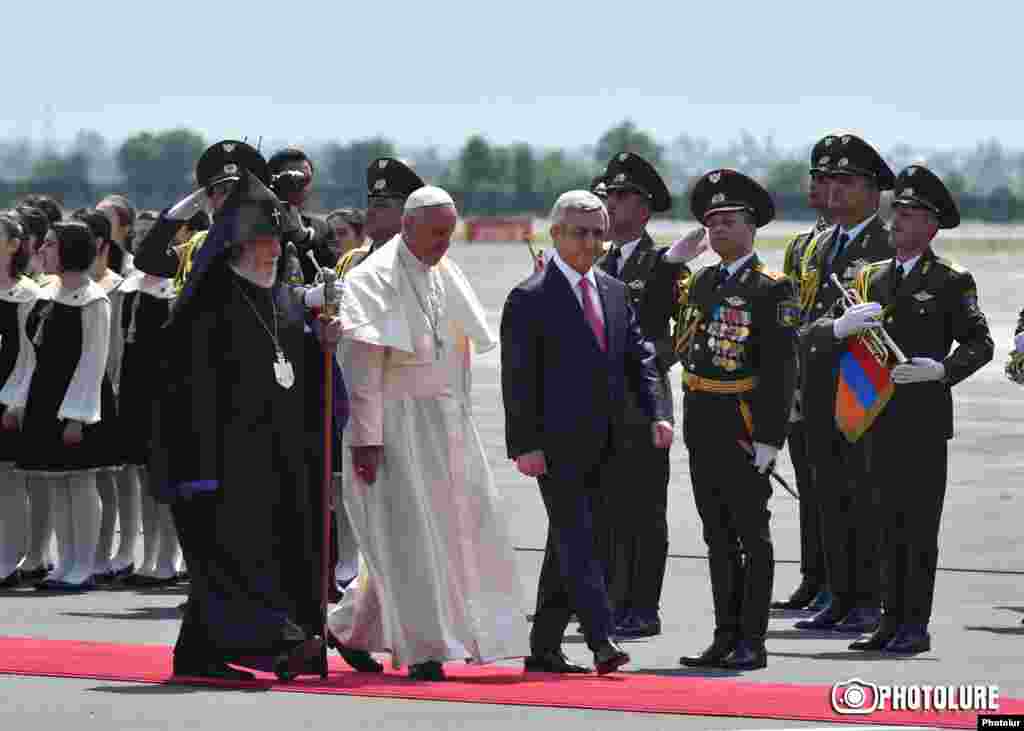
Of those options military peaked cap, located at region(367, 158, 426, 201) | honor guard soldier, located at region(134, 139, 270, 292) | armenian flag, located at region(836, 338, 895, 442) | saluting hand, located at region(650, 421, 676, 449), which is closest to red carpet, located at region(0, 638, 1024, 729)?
saluting hand, located at region(650, 421, 676, 449)

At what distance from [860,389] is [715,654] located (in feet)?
5.13

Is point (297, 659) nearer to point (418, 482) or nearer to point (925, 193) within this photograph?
point (418, 482)

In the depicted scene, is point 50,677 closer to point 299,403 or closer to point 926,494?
point 299,403

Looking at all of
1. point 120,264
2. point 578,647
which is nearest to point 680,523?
point 120,264

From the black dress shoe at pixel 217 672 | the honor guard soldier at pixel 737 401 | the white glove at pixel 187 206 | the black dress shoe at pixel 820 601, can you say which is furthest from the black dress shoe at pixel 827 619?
the white glove at pixel 187 206

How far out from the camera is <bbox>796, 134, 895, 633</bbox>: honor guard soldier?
12.2 meters

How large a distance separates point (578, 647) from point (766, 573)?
1105 millimetres

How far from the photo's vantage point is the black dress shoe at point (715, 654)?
10750mm

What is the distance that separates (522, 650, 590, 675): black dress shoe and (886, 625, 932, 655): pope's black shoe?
60.4 inches

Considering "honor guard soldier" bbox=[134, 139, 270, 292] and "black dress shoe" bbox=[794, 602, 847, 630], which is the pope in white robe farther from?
"black dress shoe" bbox=[794, 602, 847, 630]

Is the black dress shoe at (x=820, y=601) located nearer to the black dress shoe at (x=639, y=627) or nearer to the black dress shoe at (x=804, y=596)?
the black dress shoe at (x=804, y=596)

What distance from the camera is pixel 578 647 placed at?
1138 centimetres

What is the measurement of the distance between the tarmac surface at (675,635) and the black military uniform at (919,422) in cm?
8

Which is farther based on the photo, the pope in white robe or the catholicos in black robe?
the pope in white robe
